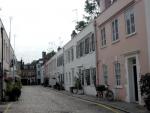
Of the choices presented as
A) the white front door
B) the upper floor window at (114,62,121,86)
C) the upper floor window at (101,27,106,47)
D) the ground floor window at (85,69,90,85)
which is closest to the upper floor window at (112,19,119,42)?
the upper floor window at (114,62,121,86)

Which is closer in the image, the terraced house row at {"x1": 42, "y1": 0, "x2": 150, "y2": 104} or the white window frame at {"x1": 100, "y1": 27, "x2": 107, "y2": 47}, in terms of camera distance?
the terraced house row at {"x1": 42, "y1": 0, "x2": 150, "y2": 104}

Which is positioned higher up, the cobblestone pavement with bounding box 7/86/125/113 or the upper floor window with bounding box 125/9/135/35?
the upper floor window with bounding box 125/9/135/35

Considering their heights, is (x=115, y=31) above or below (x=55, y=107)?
above

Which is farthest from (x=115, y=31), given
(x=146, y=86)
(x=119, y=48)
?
(x=146, y=86)

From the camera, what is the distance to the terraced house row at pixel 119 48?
20047 mm

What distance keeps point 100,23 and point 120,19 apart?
553 cm

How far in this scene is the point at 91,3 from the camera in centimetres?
5916

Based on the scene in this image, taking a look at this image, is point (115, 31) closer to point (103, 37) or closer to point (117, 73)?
point (117, 73)

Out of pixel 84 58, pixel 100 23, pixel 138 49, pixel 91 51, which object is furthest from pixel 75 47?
pixel 138 49

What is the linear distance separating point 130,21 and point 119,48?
280 centimetres

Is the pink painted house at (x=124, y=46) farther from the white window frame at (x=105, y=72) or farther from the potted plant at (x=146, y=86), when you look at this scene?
the potted plant at (x=146, y=86)

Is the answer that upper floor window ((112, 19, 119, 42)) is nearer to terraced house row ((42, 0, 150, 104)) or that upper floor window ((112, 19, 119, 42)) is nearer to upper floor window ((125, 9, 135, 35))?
terraced house row ((42, 0, 150, 104))

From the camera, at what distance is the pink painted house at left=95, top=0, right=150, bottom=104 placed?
1983 centimetres

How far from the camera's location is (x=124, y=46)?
23141 millimetres
